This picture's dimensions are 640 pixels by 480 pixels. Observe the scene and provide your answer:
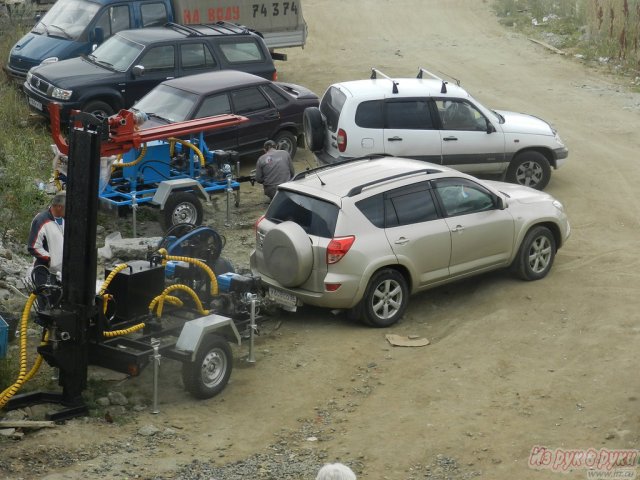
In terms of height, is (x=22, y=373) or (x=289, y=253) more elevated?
(x=289, y=253)

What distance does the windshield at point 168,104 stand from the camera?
16078 millimetres

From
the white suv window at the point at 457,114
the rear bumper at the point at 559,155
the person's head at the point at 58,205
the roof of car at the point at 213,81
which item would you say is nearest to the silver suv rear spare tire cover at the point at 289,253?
the person's head at the point at 58,205

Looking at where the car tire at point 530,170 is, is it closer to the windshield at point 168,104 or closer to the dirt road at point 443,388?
the dirt road at point 443,388

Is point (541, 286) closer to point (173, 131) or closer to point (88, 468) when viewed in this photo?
point (173, 131)

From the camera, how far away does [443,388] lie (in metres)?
10.2

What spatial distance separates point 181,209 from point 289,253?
3.59 metres

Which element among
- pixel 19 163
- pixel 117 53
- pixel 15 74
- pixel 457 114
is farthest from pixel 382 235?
pixel 15 74

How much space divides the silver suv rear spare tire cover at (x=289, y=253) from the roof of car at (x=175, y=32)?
8.53 metres

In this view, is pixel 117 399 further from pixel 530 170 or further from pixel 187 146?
pixel 530 170

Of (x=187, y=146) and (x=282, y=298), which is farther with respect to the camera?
(x=187, y=146)

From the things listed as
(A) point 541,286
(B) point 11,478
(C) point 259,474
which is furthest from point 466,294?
(B) point 11,478

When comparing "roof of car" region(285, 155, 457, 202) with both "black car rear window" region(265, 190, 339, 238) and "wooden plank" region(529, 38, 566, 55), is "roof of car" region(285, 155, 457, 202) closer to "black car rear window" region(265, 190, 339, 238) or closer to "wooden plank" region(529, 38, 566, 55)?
"black car rear window" region(265, 190, 339, 238)

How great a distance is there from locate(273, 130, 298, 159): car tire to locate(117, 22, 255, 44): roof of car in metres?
2.90

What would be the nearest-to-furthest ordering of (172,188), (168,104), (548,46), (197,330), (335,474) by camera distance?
(335,474) < (197,330) < (172,188) < (168,104) < (548,46)
